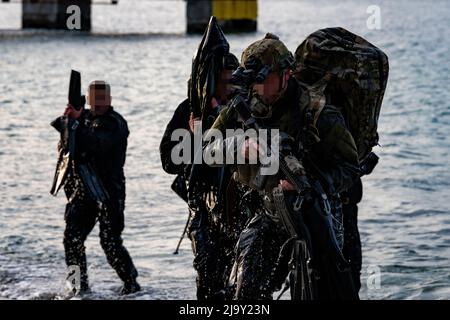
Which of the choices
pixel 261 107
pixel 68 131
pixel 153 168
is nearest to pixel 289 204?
pixel 261 107

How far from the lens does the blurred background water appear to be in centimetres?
1477

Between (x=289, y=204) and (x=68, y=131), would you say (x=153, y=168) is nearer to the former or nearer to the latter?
(x=68, y=131)

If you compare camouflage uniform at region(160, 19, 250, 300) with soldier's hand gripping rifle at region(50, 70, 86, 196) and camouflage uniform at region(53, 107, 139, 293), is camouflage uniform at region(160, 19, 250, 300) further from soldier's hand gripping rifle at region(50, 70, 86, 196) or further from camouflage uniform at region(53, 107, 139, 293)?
camouflage uniform at region(53, 107, 139, 293)

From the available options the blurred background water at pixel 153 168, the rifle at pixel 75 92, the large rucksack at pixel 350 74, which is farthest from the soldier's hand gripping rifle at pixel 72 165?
the large rucksack at pixel 350 74

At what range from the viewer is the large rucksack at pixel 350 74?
29.8 feet

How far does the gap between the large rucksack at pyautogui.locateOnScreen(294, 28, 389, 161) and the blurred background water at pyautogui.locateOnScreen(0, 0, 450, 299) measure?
4574mm

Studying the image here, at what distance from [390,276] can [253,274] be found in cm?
630

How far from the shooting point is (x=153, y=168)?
24.3 m

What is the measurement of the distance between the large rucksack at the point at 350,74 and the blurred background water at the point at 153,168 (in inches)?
180

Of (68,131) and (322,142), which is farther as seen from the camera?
(68,131)

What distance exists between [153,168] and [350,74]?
15319mm

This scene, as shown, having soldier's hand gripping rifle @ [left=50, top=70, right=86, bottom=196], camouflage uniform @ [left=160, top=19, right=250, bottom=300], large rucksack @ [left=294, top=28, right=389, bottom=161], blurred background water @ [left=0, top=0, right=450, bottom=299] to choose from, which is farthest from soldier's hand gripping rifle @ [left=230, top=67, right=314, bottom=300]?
blurred background water @ [left=0, top=0, right=450, bottom=299]

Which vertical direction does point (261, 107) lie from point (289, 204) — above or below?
above

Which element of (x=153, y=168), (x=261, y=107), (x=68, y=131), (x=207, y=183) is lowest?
(x=153, y=168)
